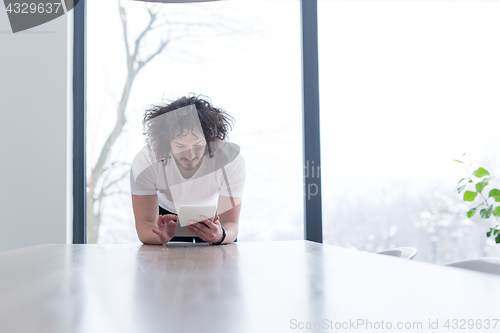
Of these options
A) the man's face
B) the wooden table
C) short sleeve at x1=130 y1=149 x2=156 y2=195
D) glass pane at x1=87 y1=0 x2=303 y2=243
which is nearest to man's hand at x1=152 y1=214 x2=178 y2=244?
short sleeve at x1=130 y1=149 x2=156 y2=195

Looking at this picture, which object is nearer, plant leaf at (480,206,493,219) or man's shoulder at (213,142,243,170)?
man's shoulder at (213,142,243,170)

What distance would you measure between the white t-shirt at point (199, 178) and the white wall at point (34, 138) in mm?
1194

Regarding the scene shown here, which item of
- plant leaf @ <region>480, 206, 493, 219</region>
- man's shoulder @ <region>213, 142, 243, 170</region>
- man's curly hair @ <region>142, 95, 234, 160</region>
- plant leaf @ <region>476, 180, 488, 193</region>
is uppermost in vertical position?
man's curly hair @ <region>142, 95, 234, 160</region>

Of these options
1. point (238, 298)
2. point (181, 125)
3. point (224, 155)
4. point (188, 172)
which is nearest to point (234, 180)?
point (224, 155)

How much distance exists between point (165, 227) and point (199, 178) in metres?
0.39

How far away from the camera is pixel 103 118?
2.84 meters

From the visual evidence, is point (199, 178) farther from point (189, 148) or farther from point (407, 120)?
point (407, 120)

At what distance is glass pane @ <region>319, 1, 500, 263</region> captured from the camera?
2.83 metres

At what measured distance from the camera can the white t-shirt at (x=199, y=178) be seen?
1.71 m

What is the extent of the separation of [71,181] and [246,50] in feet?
5.61

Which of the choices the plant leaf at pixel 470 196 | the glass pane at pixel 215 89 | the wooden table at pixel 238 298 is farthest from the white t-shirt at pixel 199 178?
the plant leaf at pixel 470 196

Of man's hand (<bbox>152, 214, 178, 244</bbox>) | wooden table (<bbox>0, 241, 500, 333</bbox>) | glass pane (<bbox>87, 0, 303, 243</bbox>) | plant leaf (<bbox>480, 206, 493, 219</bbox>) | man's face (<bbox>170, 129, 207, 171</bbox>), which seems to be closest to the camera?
wooden table (<bbox>0, 241, 500, 333</bbox>)

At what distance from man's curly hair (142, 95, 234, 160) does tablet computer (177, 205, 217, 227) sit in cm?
53

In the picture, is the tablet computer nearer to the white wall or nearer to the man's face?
the man's face
